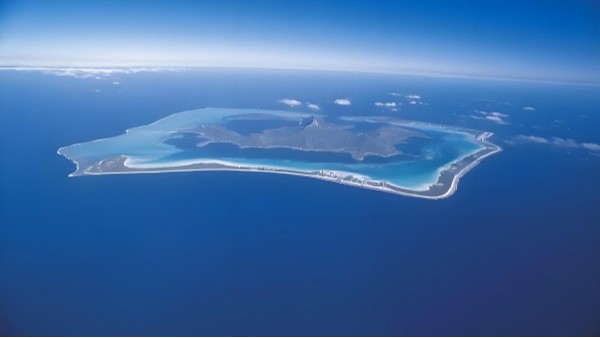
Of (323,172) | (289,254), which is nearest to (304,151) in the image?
(323,172)

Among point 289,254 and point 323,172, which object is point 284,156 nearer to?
point 323,172

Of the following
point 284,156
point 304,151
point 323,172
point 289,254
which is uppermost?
point 304,151

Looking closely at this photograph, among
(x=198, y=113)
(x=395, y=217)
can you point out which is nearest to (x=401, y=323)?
(x=395, y=217)

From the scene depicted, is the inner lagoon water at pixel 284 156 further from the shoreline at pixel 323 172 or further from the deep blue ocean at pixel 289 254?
the deep blue ocean at pixel 289 254

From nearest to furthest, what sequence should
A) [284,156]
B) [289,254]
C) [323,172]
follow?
[289,254] < [323,172] < [284,156]

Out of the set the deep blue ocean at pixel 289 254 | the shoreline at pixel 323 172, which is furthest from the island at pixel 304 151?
the deep blue ocean at pixel 289 254

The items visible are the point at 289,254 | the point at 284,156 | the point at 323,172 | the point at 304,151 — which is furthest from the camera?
the point at 304,151

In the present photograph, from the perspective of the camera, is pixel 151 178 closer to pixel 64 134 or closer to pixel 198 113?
pixel 64 134

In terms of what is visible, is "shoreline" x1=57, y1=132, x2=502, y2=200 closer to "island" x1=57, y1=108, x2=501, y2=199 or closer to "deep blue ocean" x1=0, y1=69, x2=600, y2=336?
"island" x1=57, y1=108, x2=501, y2=199
